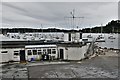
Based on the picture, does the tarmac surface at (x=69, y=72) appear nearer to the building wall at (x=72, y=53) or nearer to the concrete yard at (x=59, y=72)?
the concrete yard at (x=59, y=72)

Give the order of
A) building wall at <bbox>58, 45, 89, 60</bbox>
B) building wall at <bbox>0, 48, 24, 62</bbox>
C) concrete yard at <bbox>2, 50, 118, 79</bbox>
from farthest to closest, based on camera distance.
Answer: building wall at <bbox>58, 45, 89, 60</bbox>, building wall at <bbox>0, 48, 24, 62</bbox>, concrete yard at <bbox>2, 50, 118, 79</bbox>

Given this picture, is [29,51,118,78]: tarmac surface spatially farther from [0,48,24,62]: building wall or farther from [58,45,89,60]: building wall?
[58,45,89,60]: building wall

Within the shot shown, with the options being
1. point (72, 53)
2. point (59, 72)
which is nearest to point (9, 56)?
point (72, 53)

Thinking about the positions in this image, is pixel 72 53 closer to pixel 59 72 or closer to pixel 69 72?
pixel 69 72

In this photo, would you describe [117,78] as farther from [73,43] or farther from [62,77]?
[73,43]

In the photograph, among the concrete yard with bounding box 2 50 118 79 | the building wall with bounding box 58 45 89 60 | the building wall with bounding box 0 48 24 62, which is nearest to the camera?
the concrete yard with bounding box 2 50 118 79

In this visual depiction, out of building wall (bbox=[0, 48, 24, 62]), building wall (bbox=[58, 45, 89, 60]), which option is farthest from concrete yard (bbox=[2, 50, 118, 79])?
building wall (bbox=[58, 45, 89, 60])

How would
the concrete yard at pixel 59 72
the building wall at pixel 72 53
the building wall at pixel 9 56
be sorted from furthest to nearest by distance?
the building wall at pixel 72 53 < the building wall at pixel 9 56 < the concrete yard at pixel 59 72

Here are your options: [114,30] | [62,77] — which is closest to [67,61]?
[62,77]

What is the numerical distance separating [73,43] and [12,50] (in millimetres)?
9552

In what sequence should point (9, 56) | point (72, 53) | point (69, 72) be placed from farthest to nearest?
point (72, 53), point (9, 56), point (69, 72)

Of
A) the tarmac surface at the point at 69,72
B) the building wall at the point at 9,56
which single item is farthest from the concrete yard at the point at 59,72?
the building wall at the point at 9,56

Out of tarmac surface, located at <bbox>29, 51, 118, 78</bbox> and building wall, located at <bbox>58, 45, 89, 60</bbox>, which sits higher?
building wall, located at <bbox>58, 45, 89, 60</bbox>

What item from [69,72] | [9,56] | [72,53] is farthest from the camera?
[72,53]
